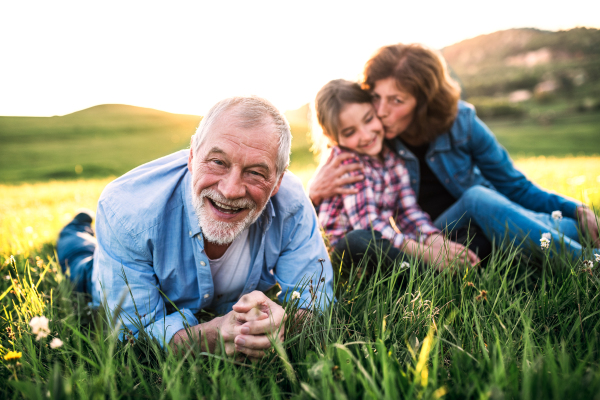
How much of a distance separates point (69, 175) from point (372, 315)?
23809 mm

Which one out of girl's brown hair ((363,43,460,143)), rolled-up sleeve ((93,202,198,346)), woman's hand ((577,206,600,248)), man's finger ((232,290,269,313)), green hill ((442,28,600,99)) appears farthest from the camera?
green hill ((442,28,600,99))

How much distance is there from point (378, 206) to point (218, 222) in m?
1.94

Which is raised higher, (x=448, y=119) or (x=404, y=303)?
(x=448, y=119)

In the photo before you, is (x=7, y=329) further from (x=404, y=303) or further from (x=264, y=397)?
(x=404, y=303)

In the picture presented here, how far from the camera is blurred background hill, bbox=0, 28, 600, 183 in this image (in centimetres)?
2573

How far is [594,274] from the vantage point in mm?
2221

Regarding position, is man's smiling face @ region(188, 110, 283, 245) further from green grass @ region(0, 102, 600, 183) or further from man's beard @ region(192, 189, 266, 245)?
green grass @ region(0, 102, 600, 183)

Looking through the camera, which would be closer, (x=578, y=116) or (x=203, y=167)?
(x=203, y=167)

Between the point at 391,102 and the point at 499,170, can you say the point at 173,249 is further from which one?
the point at 499,170

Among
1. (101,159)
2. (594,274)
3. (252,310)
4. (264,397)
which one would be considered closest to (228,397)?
(264,397)

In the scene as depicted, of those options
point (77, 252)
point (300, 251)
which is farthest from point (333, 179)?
A: point (77, 252)

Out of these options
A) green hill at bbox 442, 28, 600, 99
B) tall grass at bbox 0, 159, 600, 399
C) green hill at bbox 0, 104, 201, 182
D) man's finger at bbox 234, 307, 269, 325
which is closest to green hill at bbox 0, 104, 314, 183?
green hill at bbox 0, 104, 201, 182

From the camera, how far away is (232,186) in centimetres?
220

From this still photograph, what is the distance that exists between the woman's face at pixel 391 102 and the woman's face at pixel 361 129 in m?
0.12
